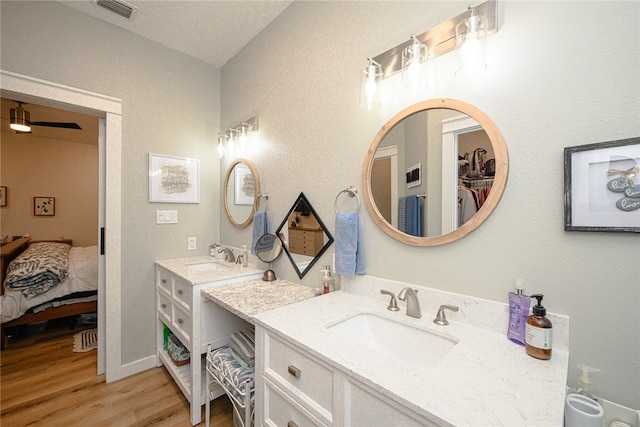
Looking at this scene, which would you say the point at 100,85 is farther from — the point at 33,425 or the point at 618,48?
the point at 618,48

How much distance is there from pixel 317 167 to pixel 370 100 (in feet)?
1.69

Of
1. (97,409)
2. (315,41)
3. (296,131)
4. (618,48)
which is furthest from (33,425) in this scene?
(618,48)

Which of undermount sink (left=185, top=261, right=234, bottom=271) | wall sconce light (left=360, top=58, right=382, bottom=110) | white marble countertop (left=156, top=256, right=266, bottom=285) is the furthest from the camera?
undermount sink (left=185, top=261, right=234, bottom=271)

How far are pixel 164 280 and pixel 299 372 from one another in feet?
5.46

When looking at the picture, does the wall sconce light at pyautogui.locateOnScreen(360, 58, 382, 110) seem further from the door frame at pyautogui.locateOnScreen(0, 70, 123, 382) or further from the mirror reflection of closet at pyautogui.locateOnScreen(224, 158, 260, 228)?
the door frame at pyautogui.locateOnScreen(0, 70, 123, 382)

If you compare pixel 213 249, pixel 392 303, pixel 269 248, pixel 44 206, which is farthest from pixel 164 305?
pixel 44 206

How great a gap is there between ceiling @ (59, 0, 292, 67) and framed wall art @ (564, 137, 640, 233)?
195 centimetres

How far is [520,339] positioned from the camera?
0.90m

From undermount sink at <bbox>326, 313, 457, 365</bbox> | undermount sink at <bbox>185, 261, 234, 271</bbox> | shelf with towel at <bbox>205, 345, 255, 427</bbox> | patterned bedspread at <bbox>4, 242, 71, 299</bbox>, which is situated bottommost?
shelf with towel at <bbox>205, 345, 255, 427</bbox>

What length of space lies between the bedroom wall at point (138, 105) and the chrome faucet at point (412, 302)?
6.67 feet

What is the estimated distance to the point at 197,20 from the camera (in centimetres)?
202

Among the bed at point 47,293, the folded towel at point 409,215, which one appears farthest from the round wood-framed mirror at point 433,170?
the bed at point 47,293

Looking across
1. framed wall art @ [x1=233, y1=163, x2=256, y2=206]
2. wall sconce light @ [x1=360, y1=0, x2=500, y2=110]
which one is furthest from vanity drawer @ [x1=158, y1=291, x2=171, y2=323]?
wall sconce light @ [x1=360, y1=0, x2=500, y2=110]

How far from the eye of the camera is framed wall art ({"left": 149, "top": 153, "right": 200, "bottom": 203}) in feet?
7.45
